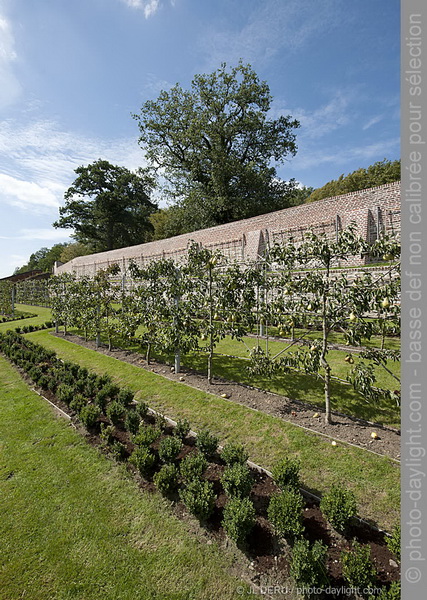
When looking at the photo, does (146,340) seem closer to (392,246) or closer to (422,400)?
(392,246)

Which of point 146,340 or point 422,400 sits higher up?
point 422,400

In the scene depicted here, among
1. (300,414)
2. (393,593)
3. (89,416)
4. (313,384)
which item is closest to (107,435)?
(89,416)

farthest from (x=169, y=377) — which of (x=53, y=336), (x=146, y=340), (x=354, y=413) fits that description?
(x=53, y=336)

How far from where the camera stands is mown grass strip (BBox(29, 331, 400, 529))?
265cm

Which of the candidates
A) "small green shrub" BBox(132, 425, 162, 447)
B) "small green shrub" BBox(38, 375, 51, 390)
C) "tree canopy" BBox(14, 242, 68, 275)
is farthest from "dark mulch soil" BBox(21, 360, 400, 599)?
"tree canopy" BBox(14, 242, 68, 275)

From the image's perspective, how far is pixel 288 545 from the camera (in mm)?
2141

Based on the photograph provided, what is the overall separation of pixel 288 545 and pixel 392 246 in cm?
317

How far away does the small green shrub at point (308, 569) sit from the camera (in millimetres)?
1762

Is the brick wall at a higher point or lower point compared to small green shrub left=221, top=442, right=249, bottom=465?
higher

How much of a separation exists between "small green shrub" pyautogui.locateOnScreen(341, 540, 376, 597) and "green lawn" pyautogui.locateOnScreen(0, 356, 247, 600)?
79 centimetres

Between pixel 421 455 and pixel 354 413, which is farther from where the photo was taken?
pixel 354 413

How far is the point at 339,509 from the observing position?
6.80 feet

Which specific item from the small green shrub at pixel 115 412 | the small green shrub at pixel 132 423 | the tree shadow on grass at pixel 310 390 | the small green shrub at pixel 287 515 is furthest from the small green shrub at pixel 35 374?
the small green shrub at pixel 287 515

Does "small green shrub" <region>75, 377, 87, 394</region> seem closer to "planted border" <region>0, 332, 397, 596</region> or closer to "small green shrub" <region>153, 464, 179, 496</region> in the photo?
"planted border" <region>0, 332, 397, 596</region>
